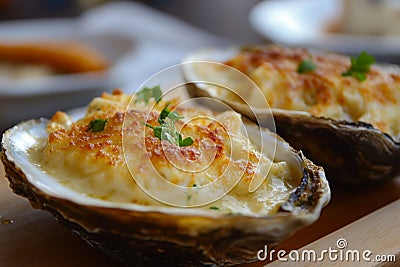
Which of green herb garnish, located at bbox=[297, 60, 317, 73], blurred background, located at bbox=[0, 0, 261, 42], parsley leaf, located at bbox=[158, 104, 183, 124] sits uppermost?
blurred background, located at bbox=[0, 0, 261, 42]

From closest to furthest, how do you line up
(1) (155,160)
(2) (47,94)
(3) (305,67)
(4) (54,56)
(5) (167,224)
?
1. (5) (167,224)
2. (1) (155,160)
3. (3) (305,67)
4. (2) (47,94)
5. (4) (54,56)

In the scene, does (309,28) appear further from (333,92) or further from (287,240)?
(287,240)

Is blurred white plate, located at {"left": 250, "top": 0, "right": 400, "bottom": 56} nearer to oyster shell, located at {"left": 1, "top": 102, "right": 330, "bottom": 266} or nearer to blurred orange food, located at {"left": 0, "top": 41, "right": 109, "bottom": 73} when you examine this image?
blurred orange food, located at {"left": 0, "top": 41, "right": 109, "bottom": 73}

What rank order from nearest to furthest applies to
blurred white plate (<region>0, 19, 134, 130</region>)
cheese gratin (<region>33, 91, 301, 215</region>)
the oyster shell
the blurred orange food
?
1. the oyster shell
2. cheese gratin (<region>33, 91, 301, 215</region>)
3. blurred white plate (<region>0, 19, 134, 130</region>)
4. the blurred orange food

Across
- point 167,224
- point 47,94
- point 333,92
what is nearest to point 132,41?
point 47,94

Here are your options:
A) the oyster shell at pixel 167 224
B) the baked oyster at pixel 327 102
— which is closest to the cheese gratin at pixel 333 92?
the baked oyster at pixel 327 102

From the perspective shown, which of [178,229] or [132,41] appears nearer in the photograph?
[178,229]

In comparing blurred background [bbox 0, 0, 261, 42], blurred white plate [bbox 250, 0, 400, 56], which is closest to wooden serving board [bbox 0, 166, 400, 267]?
blurred white plate [bbox 250, 0, 400, 56]
